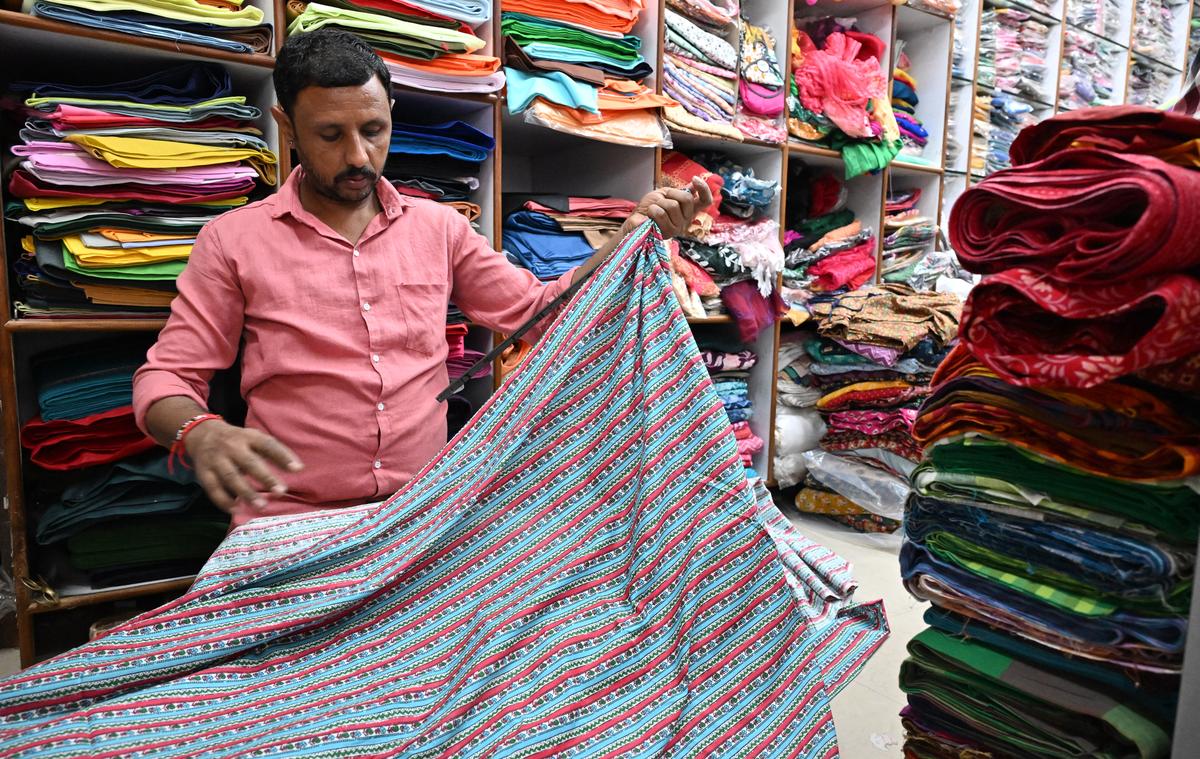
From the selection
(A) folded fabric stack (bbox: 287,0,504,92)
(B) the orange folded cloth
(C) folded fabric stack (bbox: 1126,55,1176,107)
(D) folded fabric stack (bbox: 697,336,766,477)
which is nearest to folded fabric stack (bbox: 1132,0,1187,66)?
(C) folded fabric stack (bbox: 1126,55,1176,107)

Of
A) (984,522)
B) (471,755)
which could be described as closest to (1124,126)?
(984,522)

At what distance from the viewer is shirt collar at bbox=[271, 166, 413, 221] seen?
1.50 meters

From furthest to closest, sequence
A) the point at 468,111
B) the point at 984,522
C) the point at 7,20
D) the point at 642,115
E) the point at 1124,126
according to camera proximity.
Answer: the point at 642,115 → the point at 468,111 → the point at 7,20 → the point at 984,522 → the point at 1124,126

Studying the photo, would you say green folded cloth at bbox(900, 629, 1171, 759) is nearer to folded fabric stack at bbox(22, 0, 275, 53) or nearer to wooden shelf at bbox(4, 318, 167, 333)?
wooden shelf at bbox(4, 318, 167, 333)

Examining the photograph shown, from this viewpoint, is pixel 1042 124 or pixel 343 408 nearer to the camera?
pixel 1042 124

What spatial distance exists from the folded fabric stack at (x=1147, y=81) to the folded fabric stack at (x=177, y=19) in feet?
17.0

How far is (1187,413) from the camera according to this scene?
793 millimetres

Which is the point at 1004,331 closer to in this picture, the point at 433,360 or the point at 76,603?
the point at 433,360

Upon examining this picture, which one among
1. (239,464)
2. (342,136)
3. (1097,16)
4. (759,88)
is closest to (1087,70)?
(1097,16)

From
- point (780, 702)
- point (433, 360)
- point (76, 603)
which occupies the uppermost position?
point (433, 360)

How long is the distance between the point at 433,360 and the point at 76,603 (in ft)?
3.23

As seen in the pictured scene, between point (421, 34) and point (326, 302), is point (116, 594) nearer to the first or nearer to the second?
point (326, 302)

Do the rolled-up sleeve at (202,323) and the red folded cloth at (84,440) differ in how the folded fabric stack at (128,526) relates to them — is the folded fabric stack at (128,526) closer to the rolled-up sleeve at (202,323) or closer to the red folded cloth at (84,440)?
the red folded cloth at (84,440)

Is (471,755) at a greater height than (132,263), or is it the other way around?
(132,263)
